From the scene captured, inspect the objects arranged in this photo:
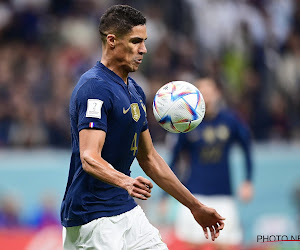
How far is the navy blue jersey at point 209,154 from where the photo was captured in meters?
7.70

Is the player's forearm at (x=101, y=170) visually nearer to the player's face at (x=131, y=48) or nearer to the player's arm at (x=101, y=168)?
the player's arm at (x=101, y=168)

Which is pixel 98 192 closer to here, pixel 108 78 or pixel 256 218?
pixel 108 78

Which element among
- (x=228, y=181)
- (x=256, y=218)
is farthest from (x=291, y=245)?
(x=256, y=218)

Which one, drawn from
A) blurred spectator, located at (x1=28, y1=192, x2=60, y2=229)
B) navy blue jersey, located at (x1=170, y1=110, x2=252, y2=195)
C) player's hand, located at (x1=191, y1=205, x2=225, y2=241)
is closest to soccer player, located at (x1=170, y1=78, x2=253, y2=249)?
navy blue jersey, located at (x1=170, y1=110, x2=252, y2=195)

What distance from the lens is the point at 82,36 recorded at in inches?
454

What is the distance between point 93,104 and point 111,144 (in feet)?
1.12

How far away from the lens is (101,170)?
3836 mm

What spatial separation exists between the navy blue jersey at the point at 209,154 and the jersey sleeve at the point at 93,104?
3.61 metres

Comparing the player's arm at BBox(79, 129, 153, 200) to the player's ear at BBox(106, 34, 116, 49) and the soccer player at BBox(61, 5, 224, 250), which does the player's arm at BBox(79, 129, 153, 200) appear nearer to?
the soccer player at BBox(61, 5, 224, 250)

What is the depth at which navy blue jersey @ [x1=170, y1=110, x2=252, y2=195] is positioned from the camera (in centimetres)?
770

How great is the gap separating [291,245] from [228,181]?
1.07 meters

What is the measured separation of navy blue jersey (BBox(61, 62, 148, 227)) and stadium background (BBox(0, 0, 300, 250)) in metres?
4.62

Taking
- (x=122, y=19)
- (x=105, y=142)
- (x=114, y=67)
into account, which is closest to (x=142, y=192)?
(x=105, y=142)

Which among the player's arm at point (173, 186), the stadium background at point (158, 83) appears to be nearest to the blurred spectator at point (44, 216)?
the stadium background at point (158, 83)
